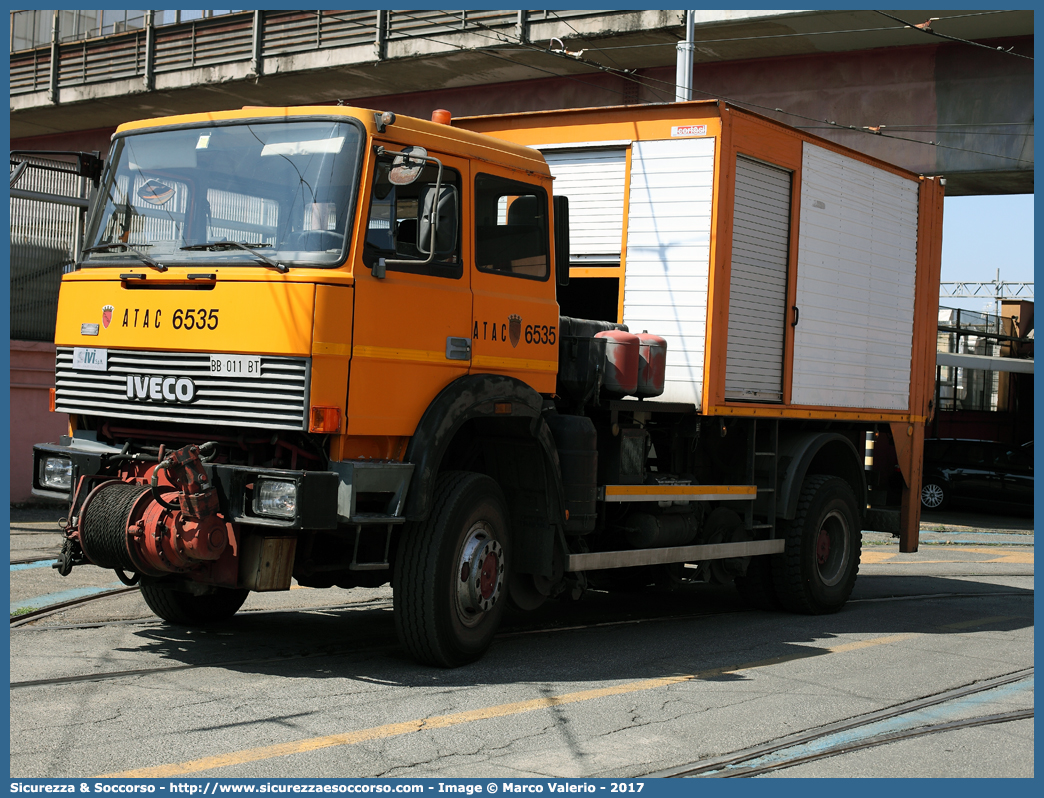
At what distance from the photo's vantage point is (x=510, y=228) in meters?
7.56

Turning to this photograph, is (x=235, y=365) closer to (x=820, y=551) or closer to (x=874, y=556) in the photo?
(x=820, y=551)

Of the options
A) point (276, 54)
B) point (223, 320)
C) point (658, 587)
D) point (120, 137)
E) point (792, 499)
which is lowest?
point (658, 587)

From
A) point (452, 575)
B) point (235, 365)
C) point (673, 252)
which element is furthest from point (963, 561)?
point (235, 365)

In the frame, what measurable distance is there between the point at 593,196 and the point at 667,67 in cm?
1315

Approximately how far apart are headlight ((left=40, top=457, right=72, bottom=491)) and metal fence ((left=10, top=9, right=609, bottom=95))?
1360cm

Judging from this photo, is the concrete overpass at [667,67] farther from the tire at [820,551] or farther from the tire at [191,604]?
the tire at [191,604]

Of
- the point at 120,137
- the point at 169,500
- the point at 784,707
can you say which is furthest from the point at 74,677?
the point at 784,707

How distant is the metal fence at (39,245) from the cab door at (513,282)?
29.3ft

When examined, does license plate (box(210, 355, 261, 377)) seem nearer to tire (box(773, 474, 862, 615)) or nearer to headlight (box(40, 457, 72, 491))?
headlight (box(40, 457, 72, 491))

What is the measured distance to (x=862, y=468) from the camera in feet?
35.5

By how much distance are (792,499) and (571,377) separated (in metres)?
2.67

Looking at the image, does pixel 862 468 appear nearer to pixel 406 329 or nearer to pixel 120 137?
pixel 406 329

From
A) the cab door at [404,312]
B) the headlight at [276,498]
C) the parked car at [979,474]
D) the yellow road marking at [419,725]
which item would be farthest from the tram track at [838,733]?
the parked car at [979,474]

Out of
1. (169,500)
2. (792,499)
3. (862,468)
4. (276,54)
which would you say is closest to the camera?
(169,500)
